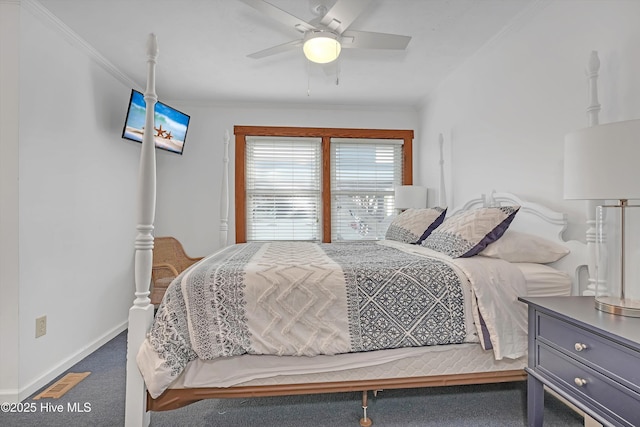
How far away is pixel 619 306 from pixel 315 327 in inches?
47.8

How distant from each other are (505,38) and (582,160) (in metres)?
1.70

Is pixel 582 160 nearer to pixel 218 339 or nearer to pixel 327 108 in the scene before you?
pixel 218 339

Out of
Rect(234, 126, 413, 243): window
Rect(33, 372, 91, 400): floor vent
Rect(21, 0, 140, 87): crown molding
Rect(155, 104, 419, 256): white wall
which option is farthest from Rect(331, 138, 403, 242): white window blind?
Rect(33, 372, 91, 400): floor vent

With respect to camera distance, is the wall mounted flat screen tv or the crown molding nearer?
the crown molding

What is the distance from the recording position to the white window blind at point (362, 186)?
4.38 m

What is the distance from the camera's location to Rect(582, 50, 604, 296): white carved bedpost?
170 centimetres

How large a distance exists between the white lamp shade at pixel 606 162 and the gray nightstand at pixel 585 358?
0.46 metres

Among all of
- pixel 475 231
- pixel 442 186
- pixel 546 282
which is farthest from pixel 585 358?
pixel 442 186

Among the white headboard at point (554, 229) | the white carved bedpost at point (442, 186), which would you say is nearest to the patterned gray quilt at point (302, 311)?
the white headboard at point (554, 229)

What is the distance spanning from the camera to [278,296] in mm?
1569

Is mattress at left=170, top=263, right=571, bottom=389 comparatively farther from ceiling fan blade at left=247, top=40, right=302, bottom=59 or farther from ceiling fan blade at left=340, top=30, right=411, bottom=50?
ceiling fan blade at left=247, top=40, right=302, bottom=59

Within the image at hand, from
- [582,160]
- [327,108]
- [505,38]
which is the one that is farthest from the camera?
[327,108]

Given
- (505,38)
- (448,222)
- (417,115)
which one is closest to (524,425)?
(448,222)

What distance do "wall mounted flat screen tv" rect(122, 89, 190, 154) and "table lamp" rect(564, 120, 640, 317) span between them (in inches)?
125
